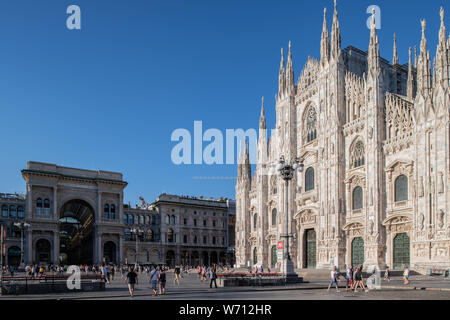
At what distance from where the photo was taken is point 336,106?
148 ft

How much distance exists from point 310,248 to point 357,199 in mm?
9805

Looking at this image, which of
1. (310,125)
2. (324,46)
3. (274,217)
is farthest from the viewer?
(274,217)

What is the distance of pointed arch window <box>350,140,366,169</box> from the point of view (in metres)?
41.9

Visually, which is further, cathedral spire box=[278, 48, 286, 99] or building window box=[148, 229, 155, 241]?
building window box=[148, 229, 155, 241]

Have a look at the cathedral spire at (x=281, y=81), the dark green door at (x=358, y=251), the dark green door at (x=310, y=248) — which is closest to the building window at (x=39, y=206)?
the cathedral spire at (x=281, y=81)

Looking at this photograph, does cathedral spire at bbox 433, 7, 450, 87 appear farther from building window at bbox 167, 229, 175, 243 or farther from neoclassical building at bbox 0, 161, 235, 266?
building window at bbox 167, 229, 175, 243

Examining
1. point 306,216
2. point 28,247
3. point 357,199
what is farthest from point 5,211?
point 357,199

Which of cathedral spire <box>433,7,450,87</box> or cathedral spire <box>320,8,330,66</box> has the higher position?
cathedral spire <box>320,8,330,66</box>

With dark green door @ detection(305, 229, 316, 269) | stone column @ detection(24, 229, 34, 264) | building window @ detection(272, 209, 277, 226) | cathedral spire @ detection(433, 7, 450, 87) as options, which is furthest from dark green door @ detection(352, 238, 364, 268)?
stone column @ detection(24, 229, 34, 264)

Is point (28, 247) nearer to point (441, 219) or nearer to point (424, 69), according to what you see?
point (441, 219)

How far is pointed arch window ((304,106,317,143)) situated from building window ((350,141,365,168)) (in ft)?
22.9

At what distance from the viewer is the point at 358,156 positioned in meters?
42.5

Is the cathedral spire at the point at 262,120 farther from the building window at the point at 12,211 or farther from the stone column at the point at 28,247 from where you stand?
the building window at the point at 12,211

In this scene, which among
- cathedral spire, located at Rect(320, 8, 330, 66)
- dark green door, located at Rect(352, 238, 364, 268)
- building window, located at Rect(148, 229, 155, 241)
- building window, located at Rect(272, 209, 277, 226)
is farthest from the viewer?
building window, located at Rect(148, 229, 155, 241)
